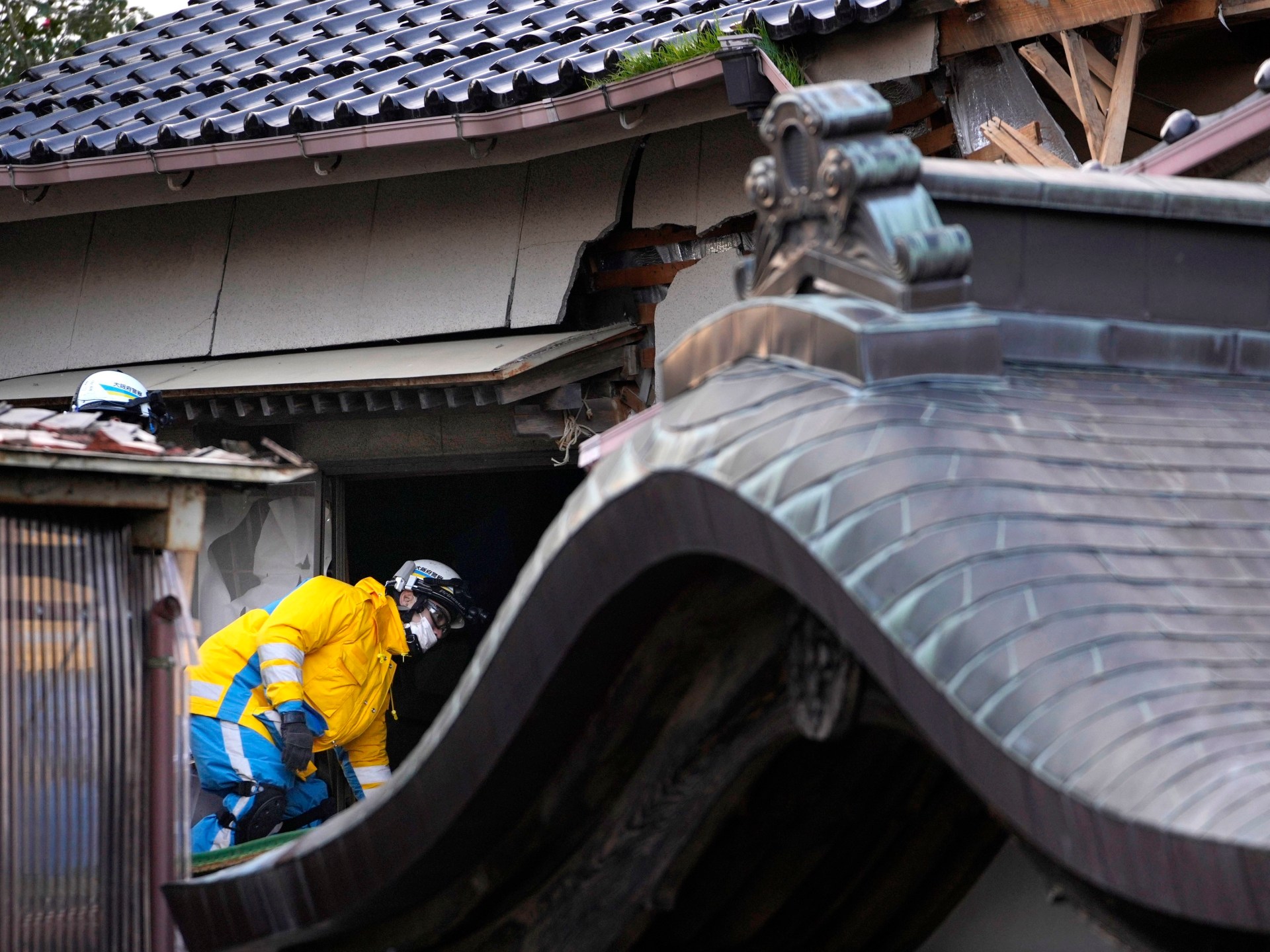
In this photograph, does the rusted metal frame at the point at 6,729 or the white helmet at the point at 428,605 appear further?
the white helmet at the point at 428,605

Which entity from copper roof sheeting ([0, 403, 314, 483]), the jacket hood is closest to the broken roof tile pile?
copper roof sheeting ([0, 403, 314, 483])

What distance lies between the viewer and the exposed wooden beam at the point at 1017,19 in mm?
4816

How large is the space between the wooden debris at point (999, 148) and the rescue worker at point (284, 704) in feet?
11.1

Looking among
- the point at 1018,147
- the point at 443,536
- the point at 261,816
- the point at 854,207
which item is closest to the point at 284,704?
the point at 261,816

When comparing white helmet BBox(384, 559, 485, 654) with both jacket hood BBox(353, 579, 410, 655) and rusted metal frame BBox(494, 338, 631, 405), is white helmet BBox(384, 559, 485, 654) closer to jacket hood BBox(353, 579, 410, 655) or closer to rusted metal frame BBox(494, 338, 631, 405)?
jacket hood BBox(353, 579, 410, 655)

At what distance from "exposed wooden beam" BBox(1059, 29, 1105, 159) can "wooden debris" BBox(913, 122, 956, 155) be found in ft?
1.98

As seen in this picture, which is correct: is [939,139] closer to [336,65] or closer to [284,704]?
[336,65]

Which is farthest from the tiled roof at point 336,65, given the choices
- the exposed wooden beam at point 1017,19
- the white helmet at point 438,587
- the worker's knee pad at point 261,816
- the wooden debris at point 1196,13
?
the worker's knee pad at point 261,816

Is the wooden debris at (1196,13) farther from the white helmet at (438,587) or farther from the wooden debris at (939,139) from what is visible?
the white helmet at (438,587)

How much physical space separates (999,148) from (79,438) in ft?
12.1

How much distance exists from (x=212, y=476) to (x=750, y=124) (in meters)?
3.63

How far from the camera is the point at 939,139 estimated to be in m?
5.61

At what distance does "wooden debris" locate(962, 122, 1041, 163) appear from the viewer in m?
5.01

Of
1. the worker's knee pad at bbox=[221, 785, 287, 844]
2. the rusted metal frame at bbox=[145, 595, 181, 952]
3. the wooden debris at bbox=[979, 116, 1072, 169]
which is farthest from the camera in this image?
the worker's knee pad at bbox=[221, 785, 287, 844]
